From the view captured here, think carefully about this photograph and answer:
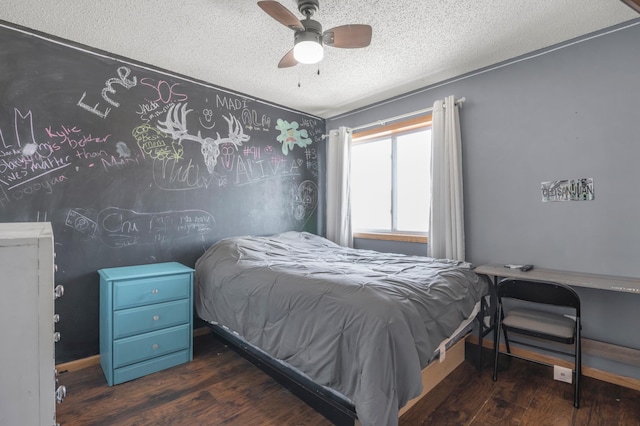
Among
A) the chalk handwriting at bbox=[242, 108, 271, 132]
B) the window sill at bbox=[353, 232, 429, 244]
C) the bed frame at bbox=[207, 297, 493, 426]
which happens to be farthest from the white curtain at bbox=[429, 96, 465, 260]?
the chalk handwriting at bbox=[242, 108, 271, 132]

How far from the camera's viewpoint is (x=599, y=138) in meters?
2.24

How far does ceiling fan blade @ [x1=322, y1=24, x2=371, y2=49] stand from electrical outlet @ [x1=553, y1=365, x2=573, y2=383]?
2.56 metres

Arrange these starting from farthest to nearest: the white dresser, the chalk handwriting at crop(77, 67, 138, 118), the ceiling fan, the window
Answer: the window, the chalk handwriting at crop(77, 67, 138, 118), the ceiling fan, the white dresser

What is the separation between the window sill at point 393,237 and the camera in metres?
3.22

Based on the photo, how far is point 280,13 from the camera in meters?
1.69

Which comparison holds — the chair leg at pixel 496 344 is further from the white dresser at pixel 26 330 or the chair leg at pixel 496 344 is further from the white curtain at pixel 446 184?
the white dresser at pixel 26 330

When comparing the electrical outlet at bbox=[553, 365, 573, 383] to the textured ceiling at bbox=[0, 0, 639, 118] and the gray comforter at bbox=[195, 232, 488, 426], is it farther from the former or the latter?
the textured ceiling at bbox=[0, 0, 639, 118]

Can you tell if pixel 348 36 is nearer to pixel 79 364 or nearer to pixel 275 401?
pixel 275 401

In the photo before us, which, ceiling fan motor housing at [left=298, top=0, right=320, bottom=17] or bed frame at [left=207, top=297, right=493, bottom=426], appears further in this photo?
ceiling fan motor housing at [left=298, top=0, right=320, bottom=17]

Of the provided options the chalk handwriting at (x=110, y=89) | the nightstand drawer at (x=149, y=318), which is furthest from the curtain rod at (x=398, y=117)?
the nightstand drawer at (x=149, y=318)

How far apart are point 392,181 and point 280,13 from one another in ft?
7.43

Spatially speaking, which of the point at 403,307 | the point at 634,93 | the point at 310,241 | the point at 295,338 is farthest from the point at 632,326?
the point at 310,241

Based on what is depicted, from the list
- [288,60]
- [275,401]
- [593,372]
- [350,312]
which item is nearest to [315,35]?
[288,60]

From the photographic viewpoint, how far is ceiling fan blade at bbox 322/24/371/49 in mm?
1861
